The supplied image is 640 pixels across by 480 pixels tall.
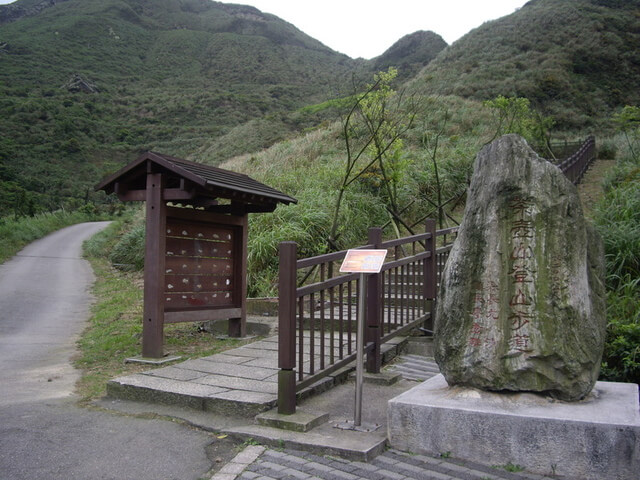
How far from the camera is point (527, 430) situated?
3.44 meters

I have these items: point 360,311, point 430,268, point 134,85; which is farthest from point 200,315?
point 134,85

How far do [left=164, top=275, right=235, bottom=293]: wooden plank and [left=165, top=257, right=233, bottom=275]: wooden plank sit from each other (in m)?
0.06

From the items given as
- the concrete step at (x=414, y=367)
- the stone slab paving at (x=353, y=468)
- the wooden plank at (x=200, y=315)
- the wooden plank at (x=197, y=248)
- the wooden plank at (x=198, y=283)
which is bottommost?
the concrete step at (x=414, y=367)

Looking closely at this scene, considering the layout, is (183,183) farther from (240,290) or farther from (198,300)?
(240,290)

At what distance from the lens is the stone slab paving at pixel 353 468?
11.0 feet

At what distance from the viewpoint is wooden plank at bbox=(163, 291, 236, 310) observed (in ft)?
21.5

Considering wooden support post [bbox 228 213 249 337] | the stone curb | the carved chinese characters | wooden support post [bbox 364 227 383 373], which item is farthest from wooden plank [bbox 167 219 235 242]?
the carved chinese characters

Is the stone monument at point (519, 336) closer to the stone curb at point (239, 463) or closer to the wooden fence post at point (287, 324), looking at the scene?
the wooden fence post at point (287, 324)

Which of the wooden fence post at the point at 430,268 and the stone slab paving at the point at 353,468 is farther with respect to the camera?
the wooden fence post at the point at 430,268

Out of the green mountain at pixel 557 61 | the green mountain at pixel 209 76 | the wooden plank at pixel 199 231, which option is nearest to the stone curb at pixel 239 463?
the wooden plank at pixel 199 231

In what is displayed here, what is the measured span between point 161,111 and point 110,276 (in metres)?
46.0

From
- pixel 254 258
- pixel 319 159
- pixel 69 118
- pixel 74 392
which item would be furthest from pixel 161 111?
pixel 74 392

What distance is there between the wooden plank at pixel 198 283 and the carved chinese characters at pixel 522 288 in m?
3.68

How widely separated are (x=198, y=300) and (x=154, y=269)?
0.91m
